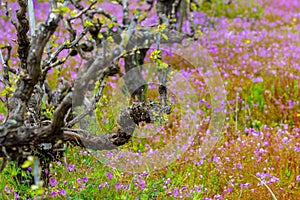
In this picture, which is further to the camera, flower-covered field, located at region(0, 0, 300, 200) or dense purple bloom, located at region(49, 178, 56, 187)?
flower-covered field, located at region(0, 0, 300, 200)

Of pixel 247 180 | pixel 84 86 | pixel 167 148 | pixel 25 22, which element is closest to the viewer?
pixel 25 22

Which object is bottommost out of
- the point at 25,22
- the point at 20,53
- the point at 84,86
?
the point at 84,86

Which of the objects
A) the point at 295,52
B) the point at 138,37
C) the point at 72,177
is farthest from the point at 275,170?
the point at 295,52

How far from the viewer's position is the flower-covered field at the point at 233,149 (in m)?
3.46

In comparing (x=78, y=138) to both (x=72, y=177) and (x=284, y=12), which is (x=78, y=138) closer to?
(x=72, y=177)

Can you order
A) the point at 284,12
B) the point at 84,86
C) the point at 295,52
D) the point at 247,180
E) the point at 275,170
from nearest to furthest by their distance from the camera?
the point at 247,180 < the point at 275,170 < the point at 84,86 < the point at 295,52 < the point at 284,12

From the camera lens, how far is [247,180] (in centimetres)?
402

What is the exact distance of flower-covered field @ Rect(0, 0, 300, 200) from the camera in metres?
3.46

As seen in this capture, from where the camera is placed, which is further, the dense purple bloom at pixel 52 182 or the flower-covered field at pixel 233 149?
the flower-covered field at pixel 233 149

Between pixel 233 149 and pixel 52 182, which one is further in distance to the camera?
pixel 233 149

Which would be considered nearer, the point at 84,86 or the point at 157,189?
the point at 157,189

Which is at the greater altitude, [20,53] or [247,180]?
[20,53]

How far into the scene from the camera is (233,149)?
4594 mm

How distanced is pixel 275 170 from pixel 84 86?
2543 millimetres
